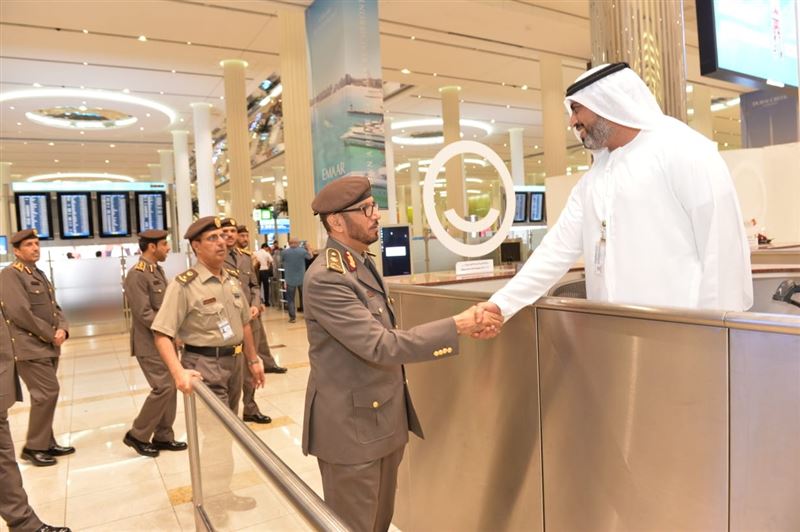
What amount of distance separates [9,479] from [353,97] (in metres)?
5.87

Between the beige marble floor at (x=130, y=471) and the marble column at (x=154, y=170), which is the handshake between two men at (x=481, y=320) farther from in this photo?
the marble column at (x=154, y=170)

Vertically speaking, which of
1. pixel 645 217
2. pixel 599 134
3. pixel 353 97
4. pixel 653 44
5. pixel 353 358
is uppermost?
pixel 353 97

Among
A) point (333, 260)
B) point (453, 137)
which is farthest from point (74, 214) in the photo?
point (333, 260)

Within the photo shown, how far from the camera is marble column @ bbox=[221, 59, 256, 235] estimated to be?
38.5 ft

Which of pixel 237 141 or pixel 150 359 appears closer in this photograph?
pixel 150 359

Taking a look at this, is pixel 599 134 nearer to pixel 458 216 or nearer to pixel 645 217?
pixel 645 217

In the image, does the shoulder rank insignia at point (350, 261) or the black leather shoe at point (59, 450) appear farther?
the black leather shoe at point (59, 450)

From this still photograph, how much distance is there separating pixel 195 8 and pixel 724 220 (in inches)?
380

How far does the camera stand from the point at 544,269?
1.91m

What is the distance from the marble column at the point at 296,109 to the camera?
9.13 m

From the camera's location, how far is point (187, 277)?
311 cm

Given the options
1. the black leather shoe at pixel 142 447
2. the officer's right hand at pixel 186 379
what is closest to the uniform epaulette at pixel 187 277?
the officer's right hand at pixel 186 379

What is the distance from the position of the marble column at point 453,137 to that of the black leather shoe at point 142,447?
11.5 m

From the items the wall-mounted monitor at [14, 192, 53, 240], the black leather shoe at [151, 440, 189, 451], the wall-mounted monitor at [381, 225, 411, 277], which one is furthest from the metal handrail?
the wall-mounted monitor at [14, 192, 53, 240]
